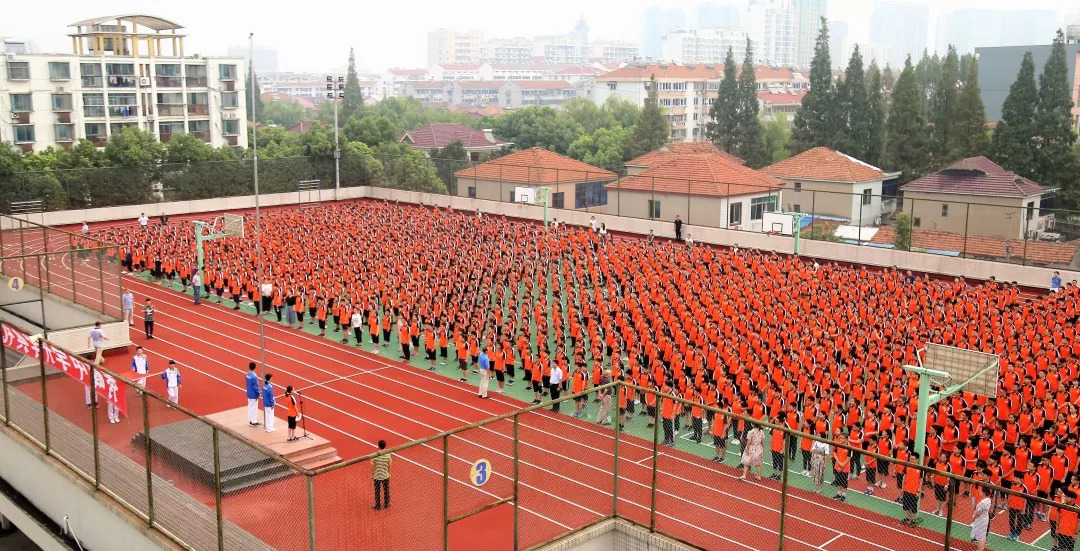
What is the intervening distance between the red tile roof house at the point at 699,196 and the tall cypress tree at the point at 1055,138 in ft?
57.0

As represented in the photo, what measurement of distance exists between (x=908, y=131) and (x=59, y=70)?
2378 inches

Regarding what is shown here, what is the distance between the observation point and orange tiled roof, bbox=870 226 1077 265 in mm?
29844

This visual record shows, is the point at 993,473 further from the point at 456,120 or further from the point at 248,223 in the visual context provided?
the point at 456,120

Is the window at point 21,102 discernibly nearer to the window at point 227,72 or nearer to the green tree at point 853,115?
the window at point 227,72

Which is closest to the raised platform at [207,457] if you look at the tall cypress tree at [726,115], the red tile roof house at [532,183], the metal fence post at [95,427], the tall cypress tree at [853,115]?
the metal fence post at [95,427]

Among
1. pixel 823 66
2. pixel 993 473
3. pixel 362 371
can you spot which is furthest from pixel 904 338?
pixel 823 66

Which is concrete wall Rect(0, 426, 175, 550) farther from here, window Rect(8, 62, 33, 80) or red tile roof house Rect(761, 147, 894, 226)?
window Rect(8, 62, 33, 80)

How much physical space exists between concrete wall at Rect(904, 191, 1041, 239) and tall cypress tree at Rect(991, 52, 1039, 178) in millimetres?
7997

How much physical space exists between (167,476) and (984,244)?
28.3 m

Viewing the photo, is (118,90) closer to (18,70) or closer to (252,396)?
(18,70)

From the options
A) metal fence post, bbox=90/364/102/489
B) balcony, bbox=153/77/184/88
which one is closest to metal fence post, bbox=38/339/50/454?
metal fence post, bbox=90/364/102/489

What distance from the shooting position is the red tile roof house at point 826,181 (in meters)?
50.1

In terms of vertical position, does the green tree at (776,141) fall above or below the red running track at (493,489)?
above

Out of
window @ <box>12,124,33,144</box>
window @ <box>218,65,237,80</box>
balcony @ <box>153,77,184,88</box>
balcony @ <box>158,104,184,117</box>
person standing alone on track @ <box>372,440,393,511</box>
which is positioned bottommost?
person standing alone on track @ <box>372,440,393,511</box>
